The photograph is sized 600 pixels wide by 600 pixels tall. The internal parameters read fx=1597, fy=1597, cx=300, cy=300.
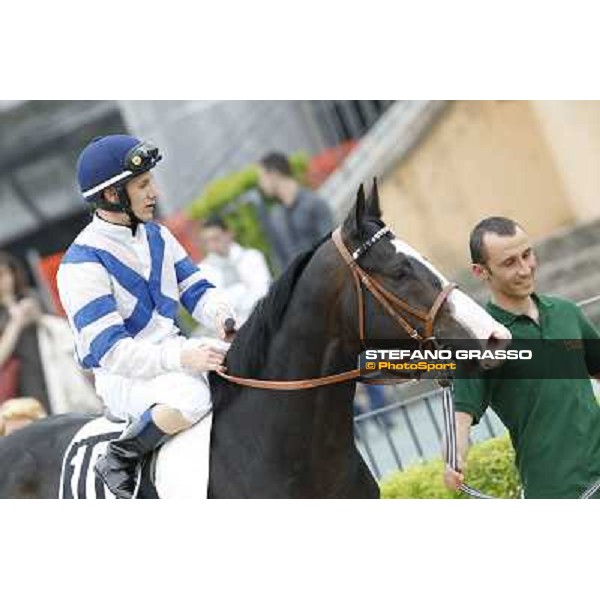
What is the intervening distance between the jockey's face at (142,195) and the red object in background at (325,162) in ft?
7.40

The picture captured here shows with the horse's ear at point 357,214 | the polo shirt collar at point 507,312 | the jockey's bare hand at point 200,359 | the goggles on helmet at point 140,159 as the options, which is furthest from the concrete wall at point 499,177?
the goggles on helmet at point 140,159

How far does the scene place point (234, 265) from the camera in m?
7.85

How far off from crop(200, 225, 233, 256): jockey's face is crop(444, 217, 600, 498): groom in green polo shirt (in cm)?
249

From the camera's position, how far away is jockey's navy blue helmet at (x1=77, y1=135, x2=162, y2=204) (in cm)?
564

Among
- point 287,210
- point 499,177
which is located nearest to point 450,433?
point 499,177

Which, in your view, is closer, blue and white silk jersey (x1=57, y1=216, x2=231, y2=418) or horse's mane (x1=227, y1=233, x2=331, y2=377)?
horse's mane (x1=227, y1=233, x2=331, y2=377)

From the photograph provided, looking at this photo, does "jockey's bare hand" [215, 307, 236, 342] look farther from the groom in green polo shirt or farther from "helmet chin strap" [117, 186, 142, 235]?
the groom in green polo shirt

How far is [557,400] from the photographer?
5.41 metres

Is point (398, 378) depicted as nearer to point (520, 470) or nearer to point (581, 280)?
point (520, 470)

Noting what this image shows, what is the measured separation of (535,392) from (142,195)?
1.54 meters

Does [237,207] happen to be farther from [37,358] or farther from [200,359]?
[200,359]

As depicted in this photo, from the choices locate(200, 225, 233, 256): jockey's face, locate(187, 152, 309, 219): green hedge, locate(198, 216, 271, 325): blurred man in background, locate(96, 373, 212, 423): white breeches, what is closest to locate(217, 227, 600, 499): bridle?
locate(96, 373, 212, 423): white breeches

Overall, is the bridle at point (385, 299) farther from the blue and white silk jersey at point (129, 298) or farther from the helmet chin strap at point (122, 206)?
the helmet chin strap at point (122, 206)

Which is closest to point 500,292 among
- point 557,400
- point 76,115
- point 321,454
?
point 557,400
